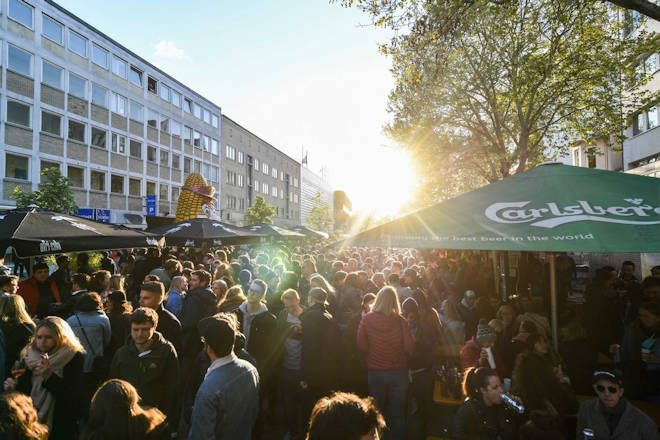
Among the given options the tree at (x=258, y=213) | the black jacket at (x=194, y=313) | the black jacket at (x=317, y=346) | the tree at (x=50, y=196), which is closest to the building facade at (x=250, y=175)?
the tree at (x=258, y=213)

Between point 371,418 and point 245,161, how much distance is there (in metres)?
58.9

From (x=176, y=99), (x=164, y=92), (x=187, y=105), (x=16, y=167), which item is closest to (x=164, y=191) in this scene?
(x=164, y=92)

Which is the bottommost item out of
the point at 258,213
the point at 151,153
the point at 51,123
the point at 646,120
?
the point at 258,213

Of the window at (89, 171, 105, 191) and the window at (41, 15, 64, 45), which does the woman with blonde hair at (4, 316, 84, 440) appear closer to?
the window at (41, 15, 64, 45)

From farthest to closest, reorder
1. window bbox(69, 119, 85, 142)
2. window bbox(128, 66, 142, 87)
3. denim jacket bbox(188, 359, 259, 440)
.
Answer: window bbox(128, 66, 142, 87), window bbox(69, 119, 85, 142), denim jacket bbox(188, 359, 259, 440)

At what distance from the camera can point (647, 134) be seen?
1872 centimetres

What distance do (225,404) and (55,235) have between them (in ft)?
14.1

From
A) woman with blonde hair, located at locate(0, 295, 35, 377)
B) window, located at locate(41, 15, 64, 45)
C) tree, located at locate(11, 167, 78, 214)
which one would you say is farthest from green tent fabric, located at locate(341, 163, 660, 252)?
window, located at locate(41, 15, 64, 45)

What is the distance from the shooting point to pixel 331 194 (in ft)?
491

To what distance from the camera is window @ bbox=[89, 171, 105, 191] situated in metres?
31.2

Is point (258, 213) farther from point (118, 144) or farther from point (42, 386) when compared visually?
point (42, 386)

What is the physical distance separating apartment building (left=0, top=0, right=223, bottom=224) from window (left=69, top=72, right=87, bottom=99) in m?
0.08

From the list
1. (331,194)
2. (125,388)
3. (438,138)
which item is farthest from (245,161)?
(331,194)

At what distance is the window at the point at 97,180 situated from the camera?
31.2 m
